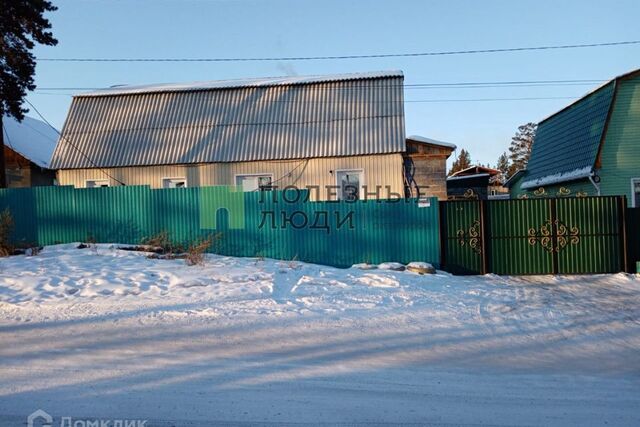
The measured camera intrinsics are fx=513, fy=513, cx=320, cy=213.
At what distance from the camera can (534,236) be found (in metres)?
12.4

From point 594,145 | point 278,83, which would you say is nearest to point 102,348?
point 278,83

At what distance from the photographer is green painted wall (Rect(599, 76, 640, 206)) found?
18.0m

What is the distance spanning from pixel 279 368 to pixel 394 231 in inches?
289

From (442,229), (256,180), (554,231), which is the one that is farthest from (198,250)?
(554,231)

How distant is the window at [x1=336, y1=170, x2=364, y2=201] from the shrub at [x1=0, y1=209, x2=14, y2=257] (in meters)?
9.64

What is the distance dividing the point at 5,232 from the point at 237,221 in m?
5.44

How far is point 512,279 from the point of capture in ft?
39.2

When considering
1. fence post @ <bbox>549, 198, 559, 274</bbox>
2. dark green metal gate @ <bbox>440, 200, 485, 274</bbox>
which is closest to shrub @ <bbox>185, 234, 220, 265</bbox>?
dark green metal gate @ <bbox>440, 200, 485, 274</bbox>

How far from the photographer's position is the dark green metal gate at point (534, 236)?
40.3ft

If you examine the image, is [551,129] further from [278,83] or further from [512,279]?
[512,279]

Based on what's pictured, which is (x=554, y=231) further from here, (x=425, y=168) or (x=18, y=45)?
(x=18, y=45)

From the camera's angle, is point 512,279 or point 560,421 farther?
point 512,279

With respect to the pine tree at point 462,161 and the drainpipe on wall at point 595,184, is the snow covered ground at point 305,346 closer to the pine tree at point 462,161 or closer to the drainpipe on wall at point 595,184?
the drainpipe on wall at point 595,184

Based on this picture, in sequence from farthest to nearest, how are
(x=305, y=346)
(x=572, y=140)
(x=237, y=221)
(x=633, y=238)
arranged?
(x=572, y=140) < (x=237, y=221) < (x=633, y=238) < (x=305, y=346)
